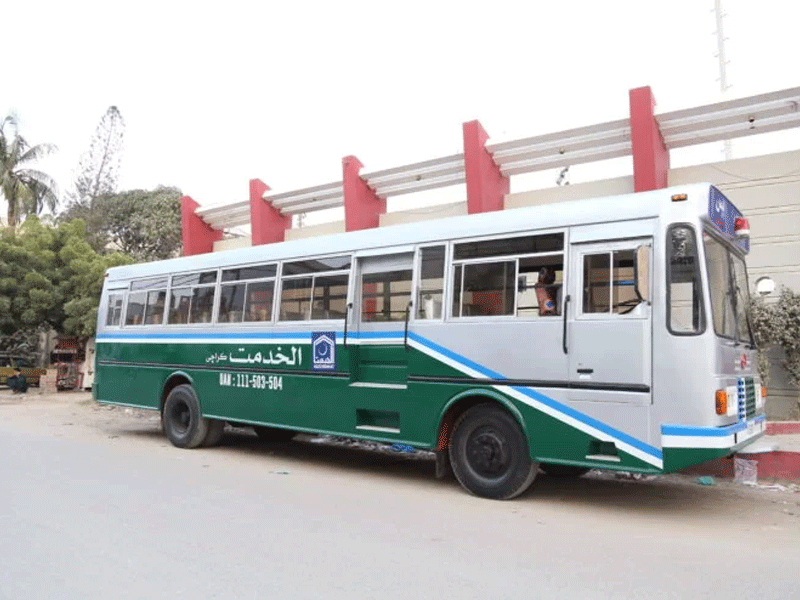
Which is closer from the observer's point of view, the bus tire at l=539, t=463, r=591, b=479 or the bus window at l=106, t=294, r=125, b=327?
the bus tire at l=539, t=463, r=591, b=479

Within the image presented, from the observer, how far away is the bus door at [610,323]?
20.0 ft

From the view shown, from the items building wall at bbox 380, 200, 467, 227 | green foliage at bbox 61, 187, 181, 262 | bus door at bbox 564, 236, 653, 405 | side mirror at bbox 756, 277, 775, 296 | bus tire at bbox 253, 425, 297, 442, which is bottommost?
bus tire at bbox 253, 425, 297, 442

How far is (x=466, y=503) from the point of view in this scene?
271 inches

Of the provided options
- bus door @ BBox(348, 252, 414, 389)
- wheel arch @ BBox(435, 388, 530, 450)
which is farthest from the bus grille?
bus door @ BBox(348, 252, 414, 389)

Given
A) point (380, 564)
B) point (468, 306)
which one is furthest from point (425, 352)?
point (380, 564)

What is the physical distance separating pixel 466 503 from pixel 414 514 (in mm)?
726

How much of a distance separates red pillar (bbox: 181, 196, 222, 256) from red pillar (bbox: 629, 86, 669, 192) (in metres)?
12.7

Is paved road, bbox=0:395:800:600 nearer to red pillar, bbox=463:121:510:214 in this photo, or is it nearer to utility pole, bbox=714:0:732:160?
red pillar, bbox=463:121:510:214

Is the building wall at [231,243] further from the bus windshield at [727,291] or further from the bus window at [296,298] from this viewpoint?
the bus windshield at [727,291]

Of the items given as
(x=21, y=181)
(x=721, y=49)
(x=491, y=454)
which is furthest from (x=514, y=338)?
(x=21, y=181)

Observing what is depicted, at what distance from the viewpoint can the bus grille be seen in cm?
636

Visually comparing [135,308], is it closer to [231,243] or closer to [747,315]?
[231,243]

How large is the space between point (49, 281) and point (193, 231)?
19.8 ft

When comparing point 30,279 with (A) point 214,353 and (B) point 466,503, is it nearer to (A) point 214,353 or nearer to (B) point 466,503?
(A) point 214,353
